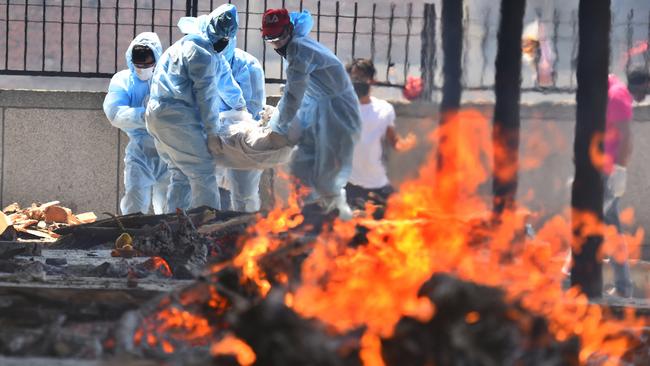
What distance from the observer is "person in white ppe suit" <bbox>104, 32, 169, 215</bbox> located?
12.2 metres

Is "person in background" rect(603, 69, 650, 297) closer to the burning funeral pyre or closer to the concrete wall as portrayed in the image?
the burning funeral pyre

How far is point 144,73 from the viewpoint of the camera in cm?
1234

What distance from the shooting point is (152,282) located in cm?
721

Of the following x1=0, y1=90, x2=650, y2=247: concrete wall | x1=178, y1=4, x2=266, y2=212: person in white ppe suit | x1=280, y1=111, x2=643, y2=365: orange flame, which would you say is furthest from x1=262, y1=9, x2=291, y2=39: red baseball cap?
x1=0, y1=90, x2=650, y2=247: concrete wall

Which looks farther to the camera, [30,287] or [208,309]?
[30,287]

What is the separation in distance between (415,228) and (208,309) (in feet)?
4.58

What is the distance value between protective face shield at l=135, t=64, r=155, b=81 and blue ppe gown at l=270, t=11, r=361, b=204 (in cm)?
195

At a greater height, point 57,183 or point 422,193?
point 422,193

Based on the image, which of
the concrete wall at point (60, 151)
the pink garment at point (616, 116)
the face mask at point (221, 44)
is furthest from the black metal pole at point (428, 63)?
the concrete wall at point (60, 151)

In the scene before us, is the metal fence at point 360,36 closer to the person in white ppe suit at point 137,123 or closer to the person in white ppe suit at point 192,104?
the person in white ppe suit at point 137,123

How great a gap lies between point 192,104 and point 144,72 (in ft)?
4.28

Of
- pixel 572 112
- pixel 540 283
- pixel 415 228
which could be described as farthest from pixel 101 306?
pixel 572 112

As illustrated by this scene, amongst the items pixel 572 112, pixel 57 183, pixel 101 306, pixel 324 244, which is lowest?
pixel 57 183

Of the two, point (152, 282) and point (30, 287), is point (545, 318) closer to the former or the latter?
point (30, 287)
